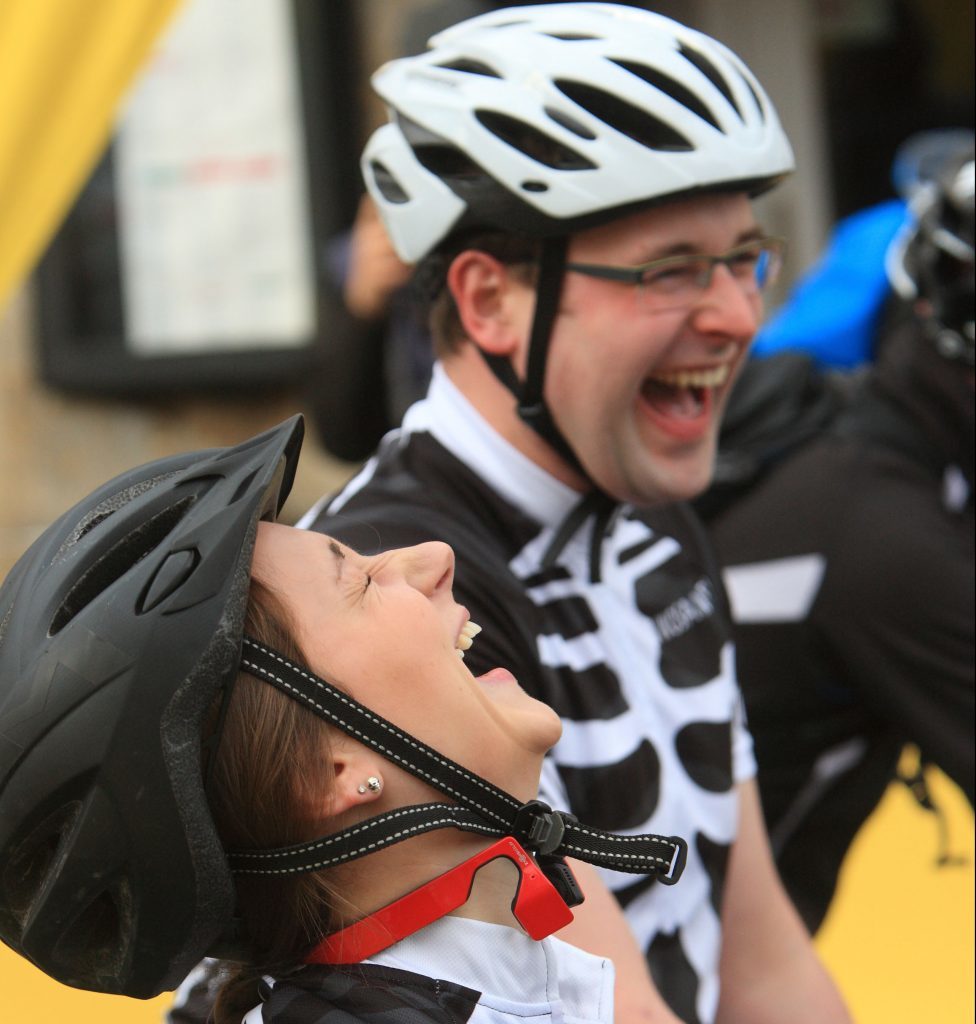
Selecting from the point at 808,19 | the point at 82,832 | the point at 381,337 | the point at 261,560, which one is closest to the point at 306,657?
the point at 261,560

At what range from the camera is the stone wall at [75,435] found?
6.99 metres

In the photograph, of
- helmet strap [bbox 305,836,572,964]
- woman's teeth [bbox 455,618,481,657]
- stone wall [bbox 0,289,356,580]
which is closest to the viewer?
helmet strap [bbox 305,836,572,964]

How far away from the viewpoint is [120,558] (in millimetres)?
1674

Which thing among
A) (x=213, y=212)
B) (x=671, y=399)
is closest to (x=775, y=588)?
(x=671, y=399)

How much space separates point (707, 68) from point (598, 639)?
89 cm

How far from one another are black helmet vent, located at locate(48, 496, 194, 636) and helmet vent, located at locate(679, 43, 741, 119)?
1.19 m

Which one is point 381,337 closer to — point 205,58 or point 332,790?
point 332,790

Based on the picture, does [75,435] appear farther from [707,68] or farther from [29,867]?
[29,867]

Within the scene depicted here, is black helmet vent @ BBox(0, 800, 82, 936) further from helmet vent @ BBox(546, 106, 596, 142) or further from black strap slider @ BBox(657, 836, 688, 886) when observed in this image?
helmet vent @ BBox(546, 106, 596, 142)

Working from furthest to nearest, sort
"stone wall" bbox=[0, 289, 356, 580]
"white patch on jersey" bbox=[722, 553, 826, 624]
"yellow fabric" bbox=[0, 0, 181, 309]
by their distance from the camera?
"stone wall" bbox=[0, 289, 356, 580] → "yellow fabric" bbox=[0, 0, 181, 309] → "white patch on jersey" bbox=[722, 553, 826, 624]

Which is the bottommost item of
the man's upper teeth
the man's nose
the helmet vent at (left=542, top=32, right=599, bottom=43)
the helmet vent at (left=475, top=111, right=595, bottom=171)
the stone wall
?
the stone wall

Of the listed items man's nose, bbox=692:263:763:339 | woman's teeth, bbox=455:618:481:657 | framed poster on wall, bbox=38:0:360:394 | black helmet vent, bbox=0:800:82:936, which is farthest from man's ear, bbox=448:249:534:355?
framed poster on wall, bbox=38:0:360:394

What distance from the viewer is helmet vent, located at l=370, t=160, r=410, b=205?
2521 mm

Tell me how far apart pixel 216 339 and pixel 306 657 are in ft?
A: 18.4
